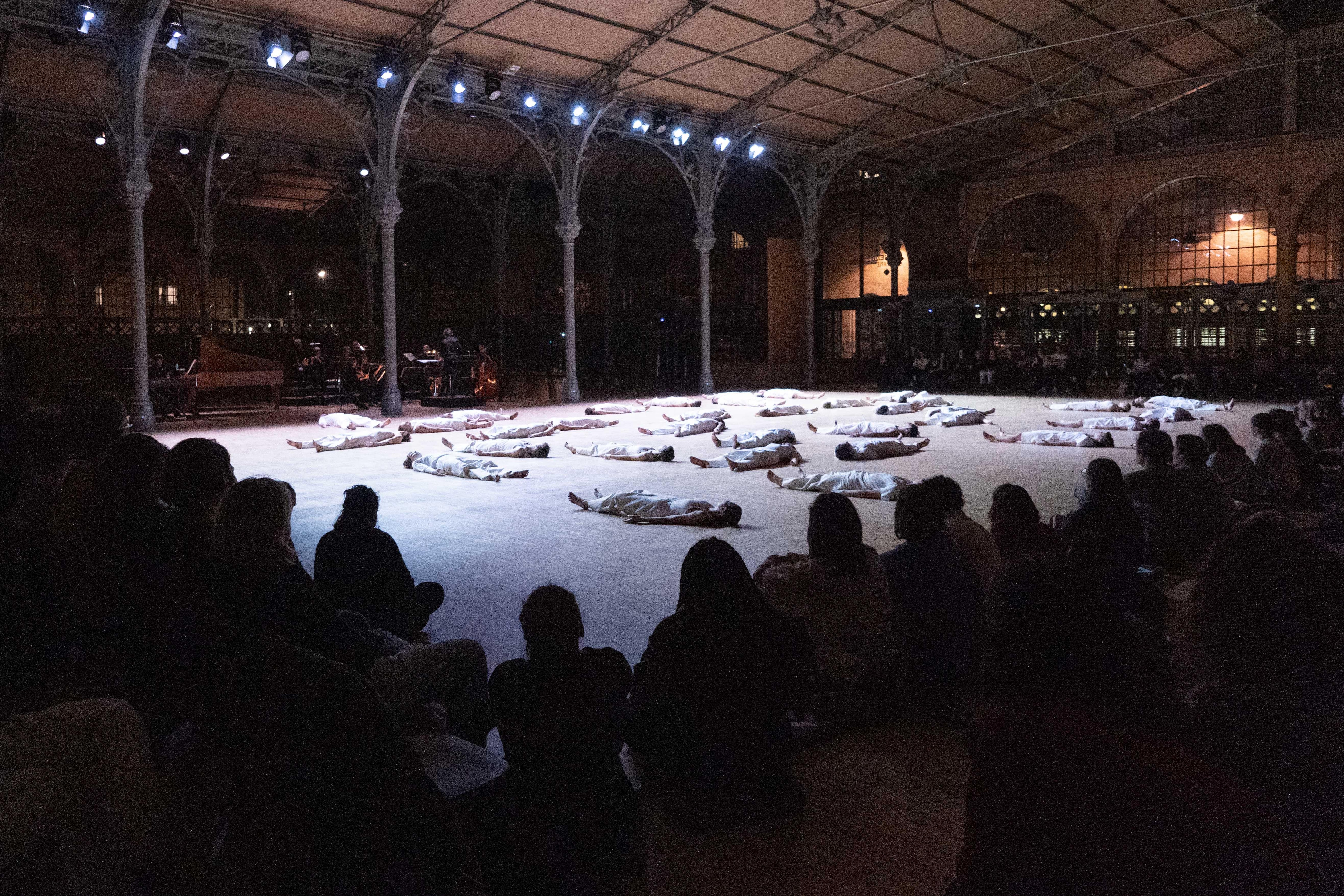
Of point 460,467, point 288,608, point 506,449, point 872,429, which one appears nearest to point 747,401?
point 872,429

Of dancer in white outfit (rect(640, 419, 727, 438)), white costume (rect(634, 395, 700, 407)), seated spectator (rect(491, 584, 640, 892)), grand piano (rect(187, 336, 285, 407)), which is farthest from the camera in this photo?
white costume (rect(634, 395, 700, 407))

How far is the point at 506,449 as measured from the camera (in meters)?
11.4

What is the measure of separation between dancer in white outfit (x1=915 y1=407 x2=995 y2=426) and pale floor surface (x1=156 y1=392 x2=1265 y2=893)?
41 cm

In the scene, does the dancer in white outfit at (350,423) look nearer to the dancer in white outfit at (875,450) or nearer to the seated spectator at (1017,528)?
the dancer in white outfit at (875,450)

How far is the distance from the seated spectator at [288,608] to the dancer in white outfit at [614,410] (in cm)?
1341

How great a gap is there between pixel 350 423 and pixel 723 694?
470 inches

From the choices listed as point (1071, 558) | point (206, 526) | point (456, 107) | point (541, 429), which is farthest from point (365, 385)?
point (1071, 558)

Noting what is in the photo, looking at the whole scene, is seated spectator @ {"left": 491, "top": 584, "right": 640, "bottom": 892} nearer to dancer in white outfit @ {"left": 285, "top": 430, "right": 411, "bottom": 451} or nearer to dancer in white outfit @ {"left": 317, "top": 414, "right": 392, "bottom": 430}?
dancer in white outfit @ {"left": 285, "top": 430, "right": 411, "bottom": 451}

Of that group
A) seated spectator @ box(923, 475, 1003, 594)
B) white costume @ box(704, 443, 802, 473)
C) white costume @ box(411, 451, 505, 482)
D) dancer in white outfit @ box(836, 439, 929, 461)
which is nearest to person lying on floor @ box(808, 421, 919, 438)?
dancer in white outfit @ box(836, 439, 929, 461)

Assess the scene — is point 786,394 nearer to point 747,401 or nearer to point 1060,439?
point 747,401

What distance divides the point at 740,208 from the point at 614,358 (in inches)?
223

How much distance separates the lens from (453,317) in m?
32.3

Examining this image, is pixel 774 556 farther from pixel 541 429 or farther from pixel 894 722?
pixel 541 429

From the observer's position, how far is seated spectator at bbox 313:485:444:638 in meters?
4.08
